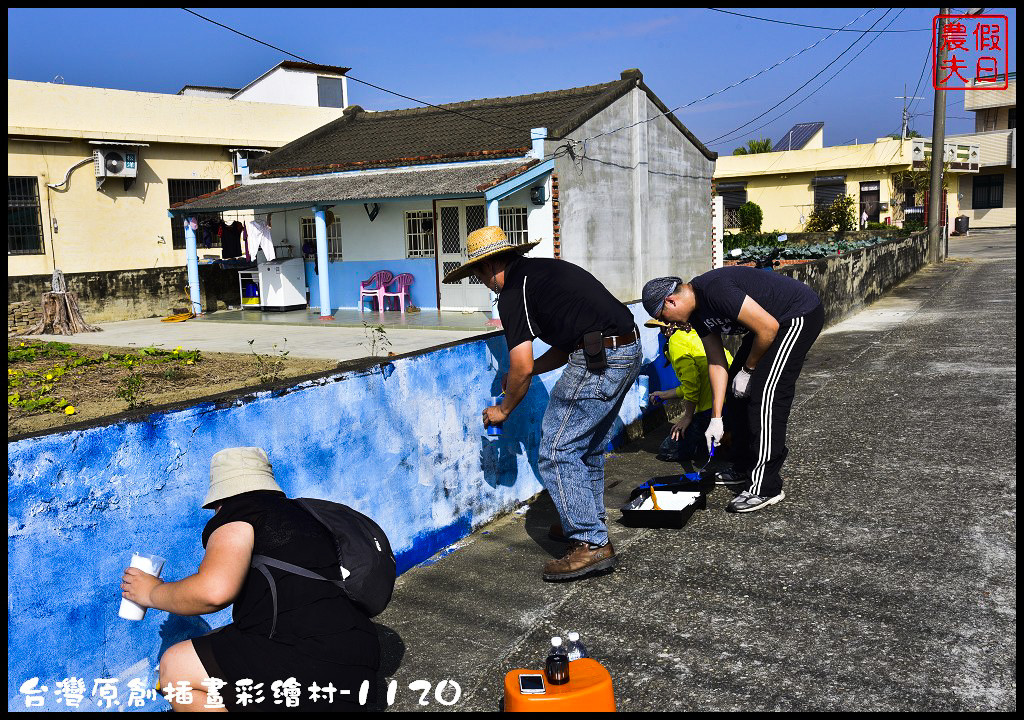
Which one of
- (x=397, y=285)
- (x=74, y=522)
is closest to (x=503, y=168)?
(x=397, y=285)

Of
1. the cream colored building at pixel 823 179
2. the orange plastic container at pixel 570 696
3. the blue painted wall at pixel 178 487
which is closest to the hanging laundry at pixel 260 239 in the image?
the blue painted wall at pixel 178 487

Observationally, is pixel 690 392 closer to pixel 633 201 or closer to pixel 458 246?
pixel 458 246

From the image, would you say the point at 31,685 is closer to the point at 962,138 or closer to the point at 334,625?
the point at 334,625

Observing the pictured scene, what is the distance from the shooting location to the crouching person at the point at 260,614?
2693 millimetres

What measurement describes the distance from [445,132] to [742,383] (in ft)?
52.9

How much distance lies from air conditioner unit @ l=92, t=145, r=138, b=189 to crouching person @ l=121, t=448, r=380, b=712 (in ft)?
61.5

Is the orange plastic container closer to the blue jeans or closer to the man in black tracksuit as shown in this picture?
the blue jeans

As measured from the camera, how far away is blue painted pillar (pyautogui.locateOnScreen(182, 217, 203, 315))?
19.3 metres

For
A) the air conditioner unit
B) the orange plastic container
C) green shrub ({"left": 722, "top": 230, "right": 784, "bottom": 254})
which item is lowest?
the orange plastic container

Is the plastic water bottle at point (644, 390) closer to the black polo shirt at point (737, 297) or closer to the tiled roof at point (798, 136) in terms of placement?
the black polo shirt at point (737, 297)

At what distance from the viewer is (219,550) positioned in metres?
2.68

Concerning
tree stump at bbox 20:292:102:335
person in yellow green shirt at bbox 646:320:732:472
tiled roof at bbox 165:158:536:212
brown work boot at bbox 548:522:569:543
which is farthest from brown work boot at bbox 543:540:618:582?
tree stump at bbox 20:292:102:335

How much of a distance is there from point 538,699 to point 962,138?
179ft

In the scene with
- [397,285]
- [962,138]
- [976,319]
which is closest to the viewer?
[976,319]
